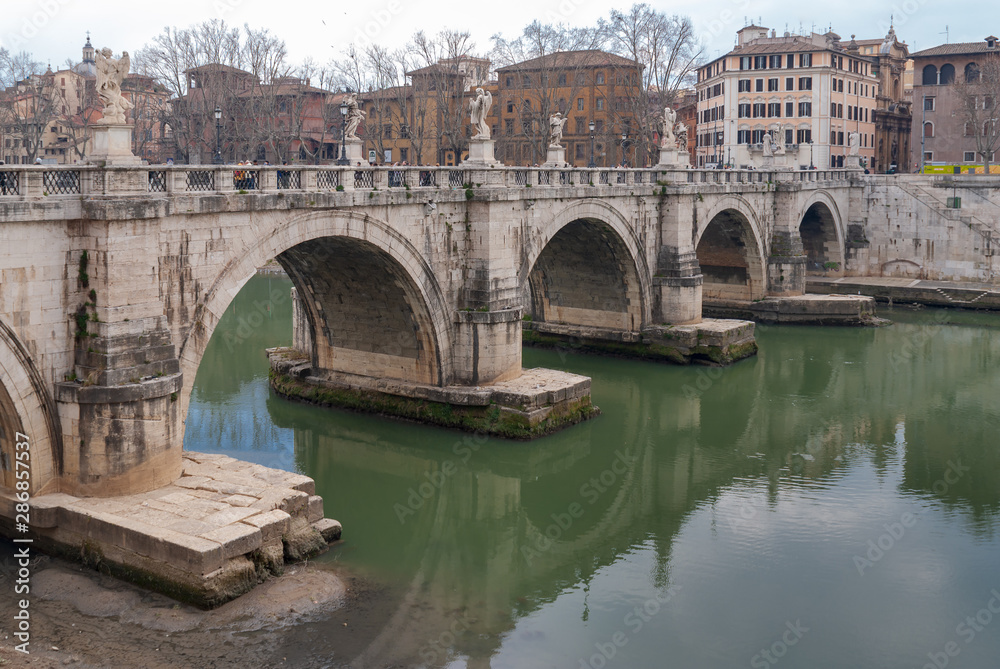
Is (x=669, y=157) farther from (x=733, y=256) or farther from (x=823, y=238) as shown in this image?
(x=823, y=238)

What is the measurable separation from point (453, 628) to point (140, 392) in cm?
479

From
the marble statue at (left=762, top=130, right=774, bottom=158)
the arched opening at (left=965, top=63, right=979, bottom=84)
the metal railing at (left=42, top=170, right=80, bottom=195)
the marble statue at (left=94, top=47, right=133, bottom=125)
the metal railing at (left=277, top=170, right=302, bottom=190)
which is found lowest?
the metal railing at (left=42, top=170, right=80, bottom=195)

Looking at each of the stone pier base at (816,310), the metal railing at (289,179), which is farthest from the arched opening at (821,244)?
the metal railing at (289,179)

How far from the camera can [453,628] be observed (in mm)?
11484

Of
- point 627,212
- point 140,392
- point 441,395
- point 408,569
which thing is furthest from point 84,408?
point 627,212

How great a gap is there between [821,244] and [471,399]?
24.6 m

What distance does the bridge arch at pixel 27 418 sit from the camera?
39.4ft

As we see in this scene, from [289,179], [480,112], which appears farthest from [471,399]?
[480,112]

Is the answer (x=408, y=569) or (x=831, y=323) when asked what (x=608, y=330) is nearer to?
(x=831, y=323)

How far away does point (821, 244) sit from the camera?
3916 cm

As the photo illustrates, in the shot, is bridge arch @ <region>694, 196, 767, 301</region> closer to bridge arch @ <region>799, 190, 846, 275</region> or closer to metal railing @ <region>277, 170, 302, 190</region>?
bridge arch @ <region>799, 190, 846, 275</region>

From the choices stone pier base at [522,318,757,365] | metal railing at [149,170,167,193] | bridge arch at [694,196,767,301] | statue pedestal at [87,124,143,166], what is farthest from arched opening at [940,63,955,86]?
statue pedestal at [87,124,143,166]

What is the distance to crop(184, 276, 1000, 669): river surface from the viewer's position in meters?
11.4

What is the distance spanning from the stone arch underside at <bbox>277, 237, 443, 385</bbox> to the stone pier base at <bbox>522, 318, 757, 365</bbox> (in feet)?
25.3
